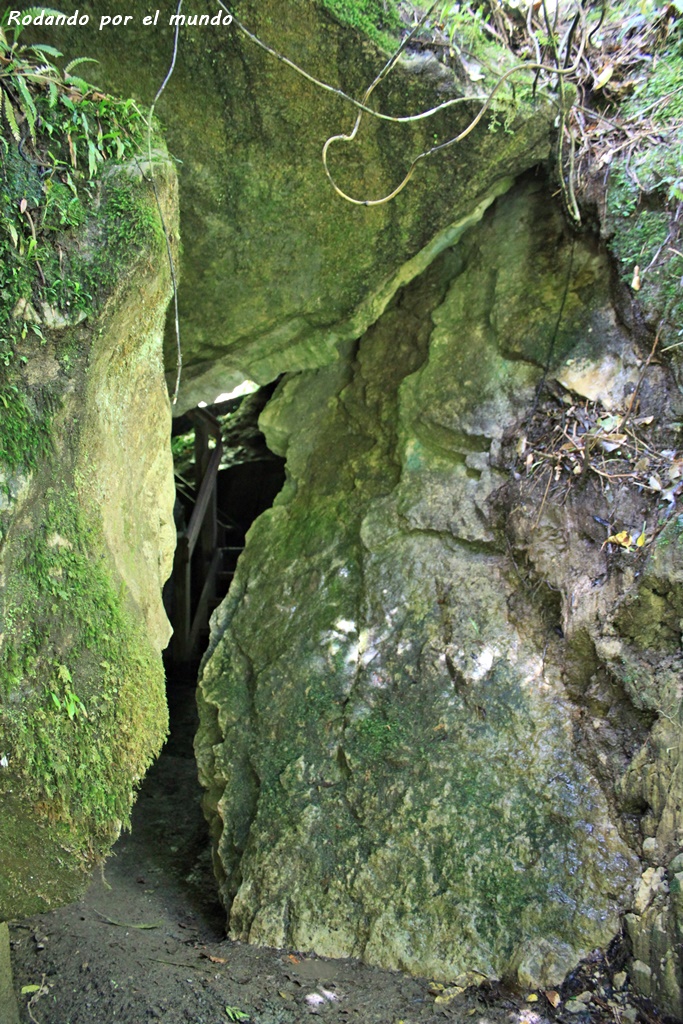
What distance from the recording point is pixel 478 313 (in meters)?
4.15

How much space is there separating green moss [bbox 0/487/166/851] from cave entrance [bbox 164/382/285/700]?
431 cm

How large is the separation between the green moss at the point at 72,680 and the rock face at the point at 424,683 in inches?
51.6

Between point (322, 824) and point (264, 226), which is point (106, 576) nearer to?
point (322, 824)

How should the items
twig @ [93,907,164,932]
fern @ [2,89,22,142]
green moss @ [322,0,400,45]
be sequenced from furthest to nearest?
twig @ [93,907,164,932] < green moss @ [322,0,400,45] < fern @ [2,89,22,142]

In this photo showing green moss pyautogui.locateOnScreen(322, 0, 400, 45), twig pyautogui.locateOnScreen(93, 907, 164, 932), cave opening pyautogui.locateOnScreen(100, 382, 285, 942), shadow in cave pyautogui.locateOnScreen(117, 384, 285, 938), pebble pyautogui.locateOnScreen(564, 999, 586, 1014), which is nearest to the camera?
pebble pyautogui.locateOnScreen(564, 999, 586, 1014)

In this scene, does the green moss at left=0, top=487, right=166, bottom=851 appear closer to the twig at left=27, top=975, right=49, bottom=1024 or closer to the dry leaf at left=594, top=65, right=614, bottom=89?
the twig at left=27, top=975, right=49, bottom=1024

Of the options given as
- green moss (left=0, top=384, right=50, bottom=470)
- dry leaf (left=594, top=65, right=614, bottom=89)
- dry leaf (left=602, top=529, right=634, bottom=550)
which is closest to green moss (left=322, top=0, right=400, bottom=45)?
dry leaf (left=594, top=65, right=614, bottom=89)

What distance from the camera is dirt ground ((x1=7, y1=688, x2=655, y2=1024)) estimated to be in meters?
3.02

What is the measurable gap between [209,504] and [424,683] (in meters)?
4.44

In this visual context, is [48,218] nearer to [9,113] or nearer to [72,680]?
[9,113]

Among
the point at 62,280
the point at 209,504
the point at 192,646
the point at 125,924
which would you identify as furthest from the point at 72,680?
the point at 209,504

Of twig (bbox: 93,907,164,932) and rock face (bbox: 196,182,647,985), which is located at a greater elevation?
rock face (bbox: 196,182,647,985)

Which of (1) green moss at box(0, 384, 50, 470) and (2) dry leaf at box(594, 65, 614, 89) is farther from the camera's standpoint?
(2) dry leaf at box(594, 65, 614, 89)

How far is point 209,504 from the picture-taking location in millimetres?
7625
